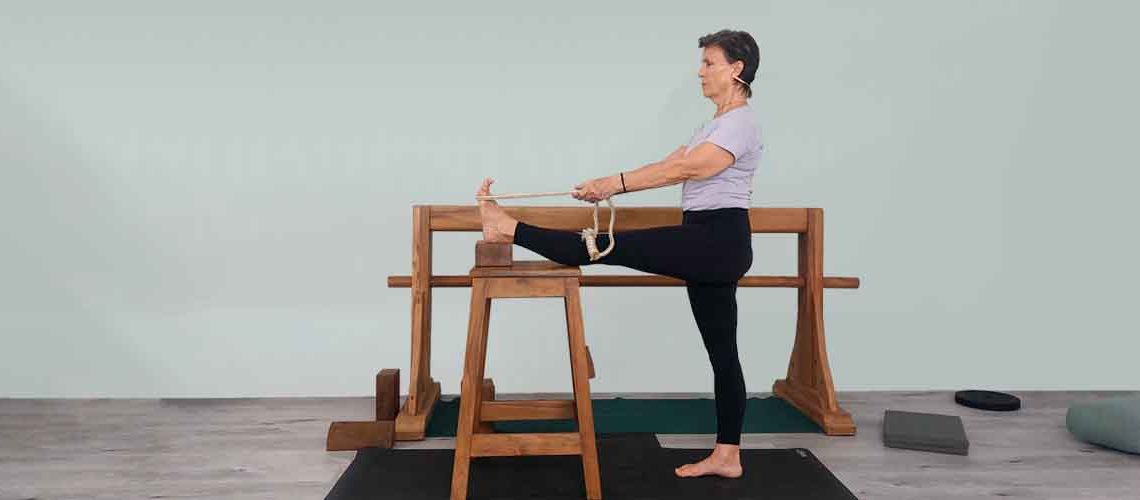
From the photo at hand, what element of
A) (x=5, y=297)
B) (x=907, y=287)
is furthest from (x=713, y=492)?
(x=5, y=297)

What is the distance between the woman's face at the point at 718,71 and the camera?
2389mm

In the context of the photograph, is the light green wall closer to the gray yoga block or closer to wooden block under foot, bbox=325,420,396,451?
the gray yoga block

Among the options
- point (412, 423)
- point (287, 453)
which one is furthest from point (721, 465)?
point (287, 453)

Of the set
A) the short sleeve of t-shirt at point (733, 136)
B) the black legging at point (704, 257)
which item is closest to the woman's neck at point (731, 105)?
the short sleeve of t-shirt at point (733, 136)

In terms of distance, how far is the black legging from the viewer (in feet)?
7.58

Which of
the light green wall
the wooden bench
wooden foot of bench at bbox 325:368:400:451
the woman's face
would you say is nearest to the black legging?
the woman's face

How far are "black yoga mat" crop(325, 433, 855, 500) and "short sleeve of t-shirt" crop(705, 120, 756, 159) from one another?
3.25ft

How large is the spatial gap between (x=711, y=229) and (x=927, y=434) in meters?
1.25

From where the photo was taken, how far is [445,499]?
227cm

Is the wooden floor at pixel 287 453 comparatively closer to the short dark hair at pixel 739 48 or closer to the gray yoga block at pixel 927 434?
the gray yoga block at pixel 927 434

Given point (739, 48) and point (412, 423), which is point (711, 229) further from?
point (412, 423)

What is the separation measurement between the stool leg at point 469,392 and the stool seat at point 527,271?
0.12ft

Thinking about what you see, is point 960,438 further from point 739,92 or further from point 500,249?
point 500,249

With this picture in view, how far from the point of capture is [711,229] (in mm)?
2340
